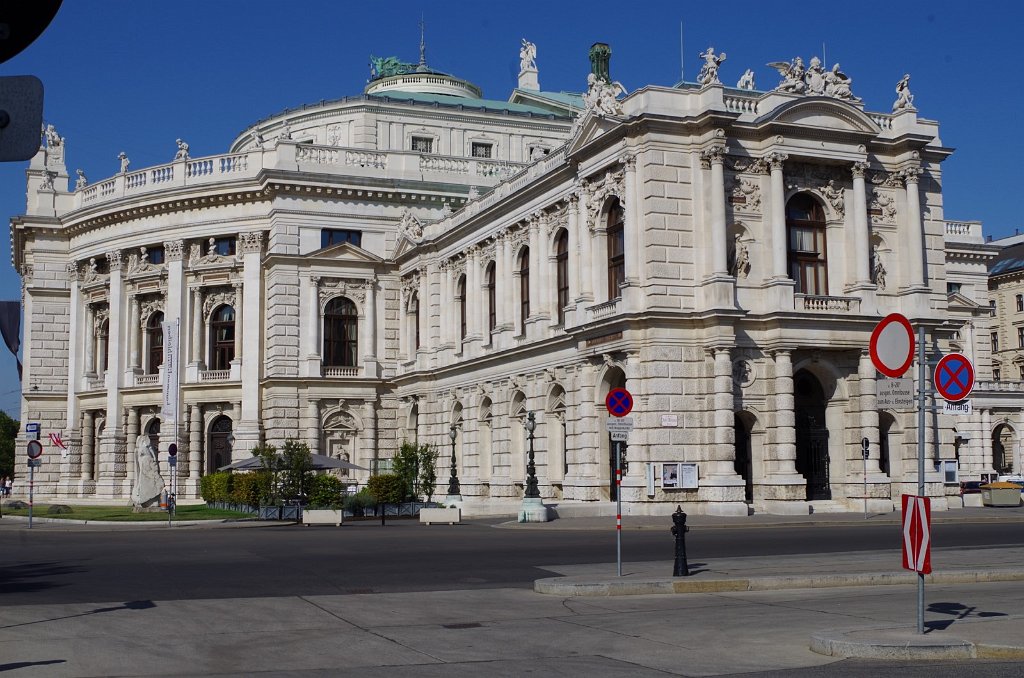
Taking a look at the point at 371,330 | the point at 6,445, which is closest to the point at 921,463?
the point at 371,330

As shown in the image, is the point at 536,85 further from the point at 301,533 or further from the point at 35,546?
the point at 35,546

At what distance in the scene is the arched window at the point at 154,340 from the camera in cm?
6881

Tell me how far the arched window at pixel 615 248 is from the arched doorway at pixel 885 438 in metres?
11.1

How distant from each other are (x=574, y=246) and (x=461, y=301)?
45.7ft

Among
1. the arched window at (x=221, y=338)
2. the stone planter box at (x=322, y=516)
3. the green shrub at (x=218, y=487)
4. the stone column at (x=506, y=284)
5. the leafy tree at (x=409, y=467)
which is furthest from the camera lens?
the arched window at (x=221, y=338)

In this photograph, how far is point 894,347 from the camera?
12422mm

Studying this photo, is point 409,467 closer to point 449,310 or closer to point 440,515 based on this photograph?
point 440,515

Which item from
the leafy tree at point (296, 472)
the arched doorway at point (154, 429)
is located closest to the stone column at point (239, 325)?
the arched doorway at point (154, 429)

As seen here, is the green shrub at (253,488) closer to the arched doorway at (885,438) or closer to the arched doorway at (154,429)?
the arched doorway at (154,429)

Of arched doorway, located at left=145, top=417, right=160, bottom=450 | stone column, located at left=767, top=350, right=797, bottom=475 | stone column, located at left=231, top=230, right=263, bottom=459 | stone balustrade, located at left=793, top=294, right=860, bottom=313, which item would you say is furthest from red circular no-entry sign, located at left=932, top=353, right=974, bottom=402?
arched doorway, located at left=145, top=417, right=160, bottom=450

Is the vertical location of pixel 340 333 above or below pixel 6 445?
above

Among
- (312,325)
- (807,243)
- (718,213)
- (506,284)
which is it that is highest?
(718,213)

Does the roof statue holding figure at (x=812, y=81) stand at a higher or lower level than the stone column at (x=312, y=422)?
higher

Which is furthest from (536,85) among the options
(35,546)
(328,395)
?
(35,546)
